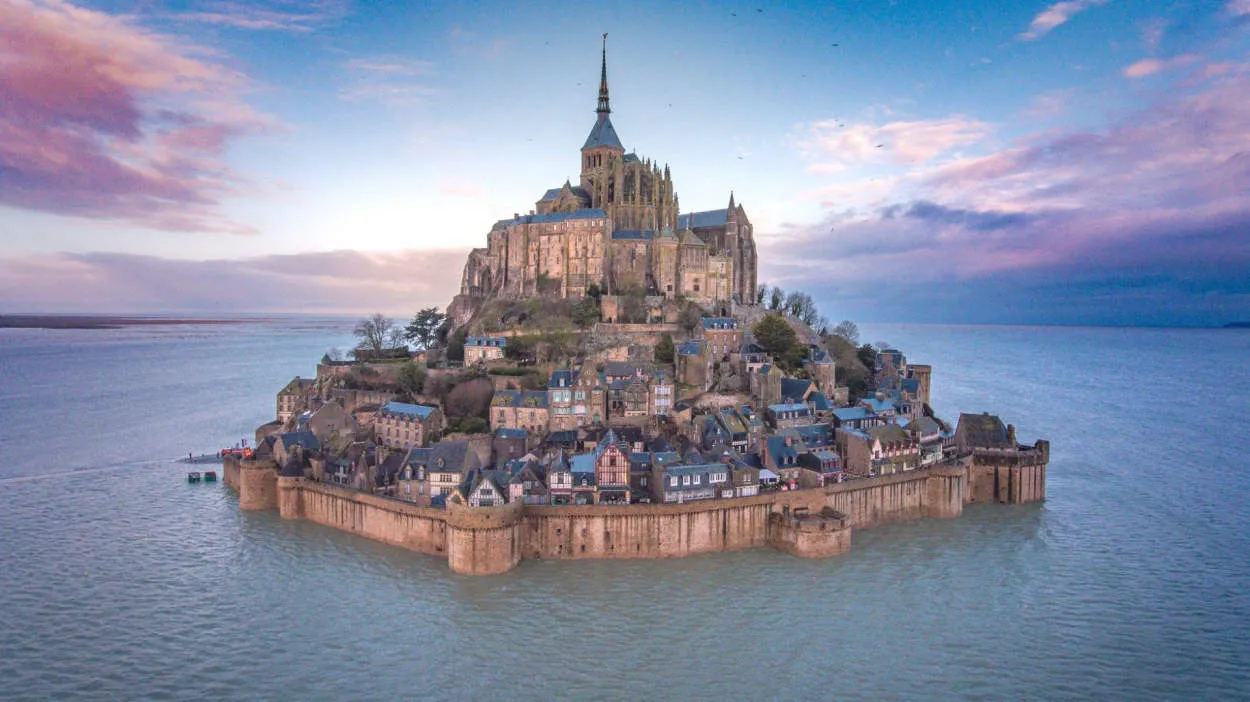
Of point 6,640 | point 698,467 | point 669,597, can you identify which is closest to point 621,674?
point 669,597

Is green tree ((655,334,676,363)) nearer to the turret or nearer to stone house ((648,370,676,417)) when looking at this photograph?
stone house ((648,370,676,417))

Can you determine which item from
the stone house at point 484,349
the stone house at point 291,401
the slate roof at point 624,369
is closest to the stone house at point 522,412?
the slate roof at point 624,369

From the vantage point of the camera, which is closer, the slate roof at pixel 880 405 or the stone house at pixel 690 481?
the stone house at pixel 690 481

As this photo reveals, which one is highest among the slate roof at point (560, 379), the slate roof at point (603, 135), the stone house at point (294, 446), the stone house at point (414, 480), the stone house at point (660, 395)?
the slate roof at point (603, 135)

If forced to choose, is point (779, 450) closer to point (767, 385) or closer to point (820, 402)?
point (767, 385)

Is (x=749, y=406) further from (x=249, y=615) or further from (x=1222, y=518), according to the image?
(x=249, y=615)

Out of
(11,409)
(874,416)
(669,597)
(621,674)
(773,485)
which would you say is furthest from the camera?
(11,409)

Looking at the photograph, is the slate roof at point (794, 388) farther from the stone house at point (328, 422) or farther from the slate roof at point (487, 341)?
the stone house at point (328, 422)

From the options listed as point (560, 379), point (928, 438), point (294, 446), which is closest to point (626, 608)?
point (560, 379)
